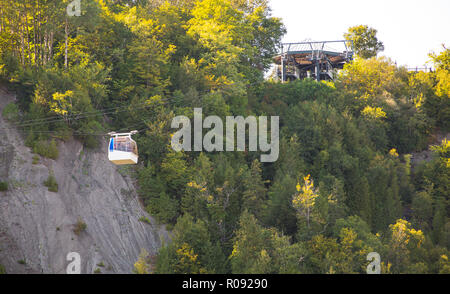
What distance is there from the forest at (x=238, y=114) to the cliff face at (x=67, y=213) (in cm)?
148

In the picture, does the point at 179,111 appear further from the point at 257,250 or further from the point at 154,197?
the point at 257,250

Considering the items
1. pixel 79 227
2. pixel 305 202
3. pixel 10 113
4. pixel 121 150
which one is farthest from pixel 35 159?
pixel 305 202

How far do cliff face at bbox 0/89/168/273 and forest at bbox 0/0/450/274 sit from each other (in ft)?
4.85

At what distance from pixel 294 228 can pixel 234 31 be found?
3273 centimetres

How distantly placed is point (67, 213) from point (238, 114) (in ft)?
90.1

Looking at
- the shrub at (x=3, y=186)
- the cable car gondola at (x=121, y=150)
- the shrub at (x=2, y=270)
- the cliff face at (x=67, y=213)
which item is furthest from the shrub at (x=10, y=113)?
the shrub at (x=2, y=270)

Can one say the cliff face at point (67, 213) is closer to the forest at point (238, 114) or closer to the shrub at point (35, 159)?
the shrub at point (35, 159)

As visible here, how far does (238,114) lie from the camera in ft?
219

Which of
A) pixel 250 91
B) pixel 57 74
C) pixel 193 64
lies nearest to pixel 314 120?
pixel 250 91

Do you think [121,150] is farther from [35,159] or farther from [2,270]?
[2,270]

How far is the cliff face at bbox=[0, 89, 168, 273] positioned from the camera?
136 ft

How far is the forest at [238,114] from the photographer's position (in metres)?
48.4

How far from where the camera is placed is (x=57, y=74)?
169 feet

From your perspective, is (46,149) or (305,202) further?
(305,202)
